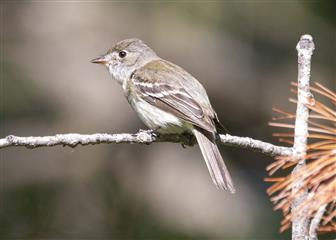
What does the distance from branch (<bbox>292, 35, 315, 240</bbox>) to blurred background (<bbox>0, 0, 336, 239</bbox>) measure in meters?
4.01

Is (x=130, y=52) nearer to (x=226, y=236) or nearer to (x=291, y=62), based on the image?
(x=226, y=236)

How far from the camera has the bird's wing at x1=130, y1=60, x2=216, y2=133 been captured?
16.0ft

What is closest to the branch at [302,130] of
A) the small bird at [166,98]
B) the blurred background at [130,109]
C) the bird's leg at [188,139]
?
the small bird at [166,98]

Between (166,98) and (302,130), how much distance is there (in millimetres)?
2303

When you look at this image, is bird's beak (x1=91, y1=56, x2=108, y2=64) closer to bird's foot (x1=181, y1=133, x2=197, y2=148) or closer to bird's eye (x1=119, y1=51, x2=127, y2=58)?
bird's eye (x1=119, y1=51, x2=127, y2=58)

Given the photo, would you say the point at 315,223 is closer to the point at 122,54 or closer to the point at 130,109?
the point at 122,54

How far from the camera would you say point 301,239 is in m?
2.80

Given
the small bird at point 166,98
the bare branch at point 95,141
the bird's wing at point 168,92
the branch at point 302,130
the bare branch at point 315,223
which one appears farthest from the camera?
the bird's wing at point 168,92

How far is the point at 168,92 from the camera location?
5.39m

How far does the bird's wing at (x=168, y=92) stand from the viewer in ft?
16.0

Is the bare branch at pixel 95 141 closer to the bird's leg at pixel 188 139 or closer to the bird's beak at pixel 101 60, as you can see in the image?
the bird's leg at pixel 188 139

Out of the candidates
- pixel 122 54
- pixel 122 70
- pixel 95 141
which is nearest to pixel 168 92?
pixel 122 70

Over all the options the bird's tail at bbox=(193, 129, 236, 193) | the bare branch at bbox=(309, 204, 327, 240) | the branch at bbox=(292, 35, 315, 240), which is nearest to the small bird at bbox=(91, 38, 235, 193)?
the bird's tail at bbox=(193, 129, 236, 193)

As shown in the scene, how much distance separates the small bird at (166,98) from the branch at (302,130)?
1220mm
